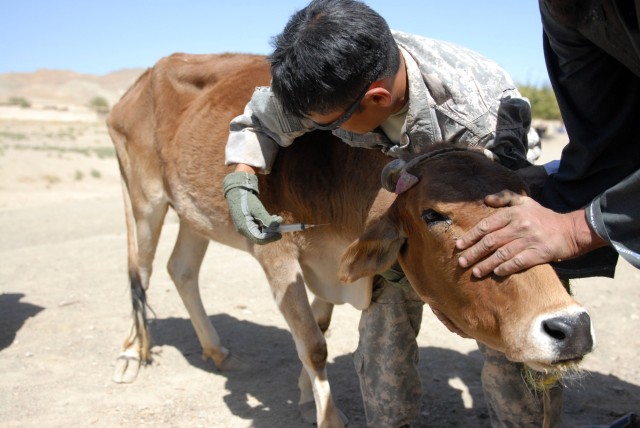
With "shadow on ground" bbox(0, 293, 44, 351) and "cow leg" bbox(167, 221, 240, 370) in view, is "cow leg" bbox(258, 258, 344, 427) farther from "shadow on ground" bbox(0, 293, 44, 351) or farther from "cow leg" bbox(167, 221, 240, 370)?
"shadow on ground" bbox(0, 293, 44, 351)

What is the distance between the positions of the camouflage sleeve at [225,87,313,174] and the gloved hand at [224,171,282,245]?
17cm

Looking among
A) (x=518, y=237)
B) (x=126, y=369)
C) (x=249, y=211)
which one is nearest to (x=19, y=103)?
(x=126, y=369)

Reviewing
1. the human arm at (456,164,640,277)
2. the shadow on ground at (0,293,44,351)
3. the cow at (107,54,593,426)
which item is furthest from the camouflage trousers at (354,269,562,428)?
the shadow on ground at (0,293,44,351)

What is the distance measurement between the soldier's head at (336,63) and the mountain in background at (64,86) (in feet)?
285

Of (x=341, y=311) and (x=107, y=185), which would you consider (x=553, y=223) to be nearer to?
(x=341, y=311)

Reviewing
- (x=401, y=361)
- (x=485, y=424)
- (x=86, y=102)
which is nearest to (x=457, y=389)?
(x=485, y=424)

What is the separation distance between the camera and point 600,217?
8.24ft

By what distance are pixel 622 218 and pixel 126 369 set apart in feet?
13.9

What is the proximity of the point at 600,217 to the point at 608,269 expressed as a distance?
2.61 feet

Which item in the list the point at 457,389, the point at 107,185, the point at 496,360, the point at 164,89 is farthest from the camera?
the point at 107,185

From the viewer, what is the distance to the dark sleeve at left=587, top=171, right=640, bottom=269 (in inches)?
96.9

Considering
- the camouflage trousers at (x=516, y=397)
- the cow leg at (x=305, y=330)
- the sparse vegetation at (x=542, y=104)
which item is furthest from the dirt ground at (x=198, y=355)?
the sparse vegetation at (x=542, y=104)

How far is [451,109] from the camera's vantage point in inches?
135

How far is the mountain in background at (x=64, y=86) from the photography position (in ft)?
314
